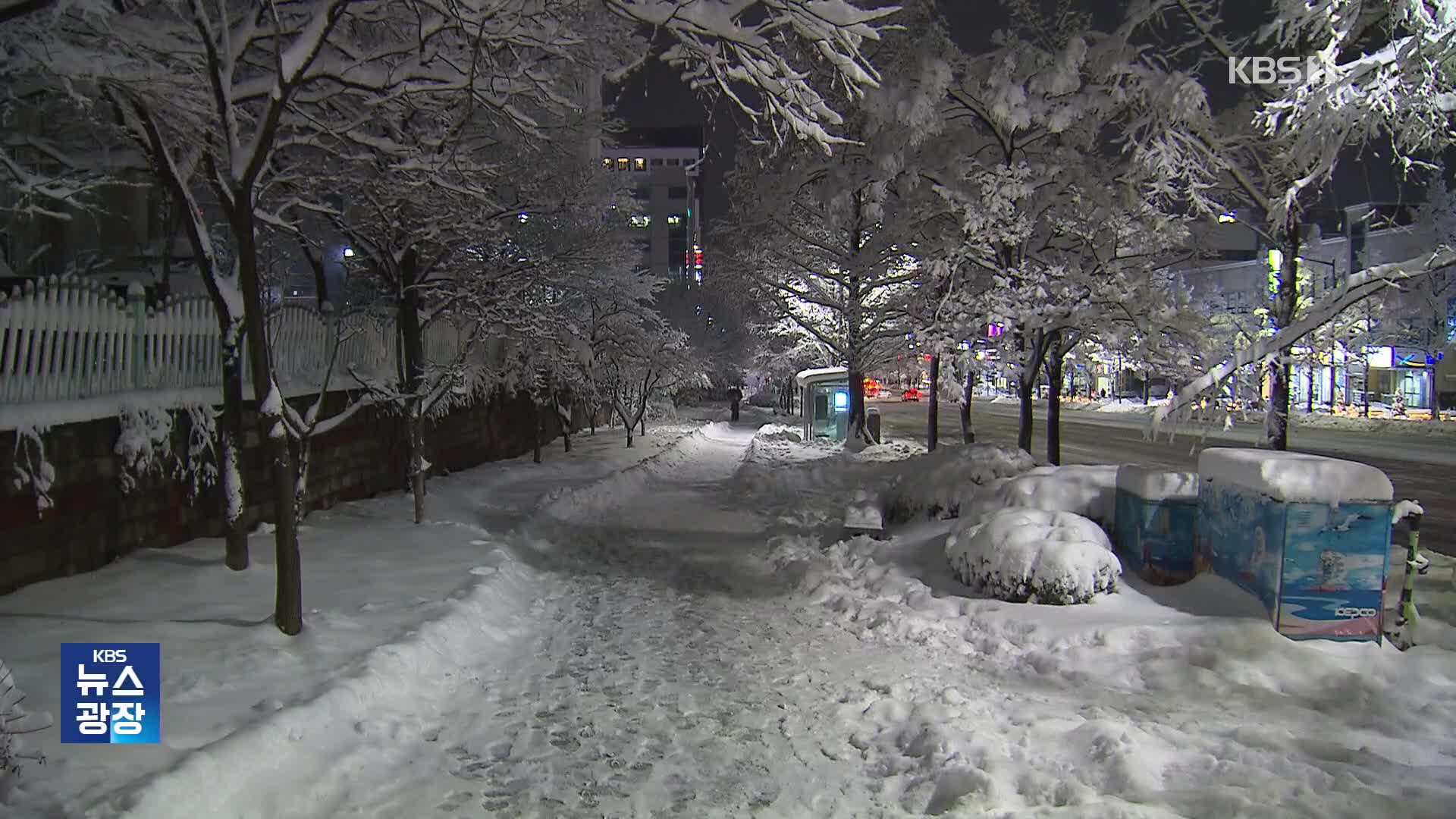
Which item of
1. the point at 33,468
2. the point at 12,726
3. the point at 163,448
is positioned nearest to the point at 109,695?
the point at 12,726

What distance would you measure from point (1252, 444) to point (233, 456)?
28.7m

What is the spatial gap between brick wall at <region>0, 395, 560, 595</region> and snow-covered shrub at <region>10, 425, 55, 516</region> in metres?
0.04

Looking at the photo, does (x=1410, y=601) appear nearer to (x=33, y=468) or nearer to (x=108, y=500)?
(x=33, y=468)

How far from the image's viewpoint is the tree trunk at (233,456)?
7906 mm

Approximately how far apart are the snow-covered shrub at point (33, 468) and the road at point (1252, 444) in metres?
10.00

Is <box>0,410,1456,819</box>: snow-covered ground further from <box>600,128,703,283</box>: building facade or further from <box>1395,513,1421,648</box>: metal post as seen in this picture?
<box>600,128,703,283</box>: building facade

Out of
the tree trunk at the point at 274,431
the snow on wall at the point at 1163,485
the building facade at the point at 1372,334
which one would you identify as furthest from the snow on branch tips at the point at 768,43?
the building facade at the point at 1372,334

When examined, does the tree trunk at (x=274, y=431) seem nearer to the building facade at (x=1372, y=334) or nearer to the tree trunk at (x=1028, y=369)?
the tree trunk at (x=1028, y=369)

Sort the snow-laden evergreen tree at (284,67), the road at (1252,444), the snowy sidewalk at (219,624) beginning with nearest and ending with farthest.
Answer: the snowy sidewalk at (219,624)
the snow-laden evergreen tree at (284,67)
the road at (1252,444)

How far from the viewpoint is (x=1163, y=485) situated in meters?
8.54

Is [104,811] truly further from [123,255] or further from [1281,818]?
[123,255]

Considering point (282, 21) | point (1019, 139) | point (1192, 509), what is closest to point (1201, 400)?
point (1192, 509)

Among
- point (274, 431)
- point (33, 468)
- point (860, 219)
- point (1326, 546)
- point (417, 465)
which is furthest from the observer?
point (860, 219)

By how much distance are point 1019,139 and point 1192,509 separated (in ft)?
31.0
